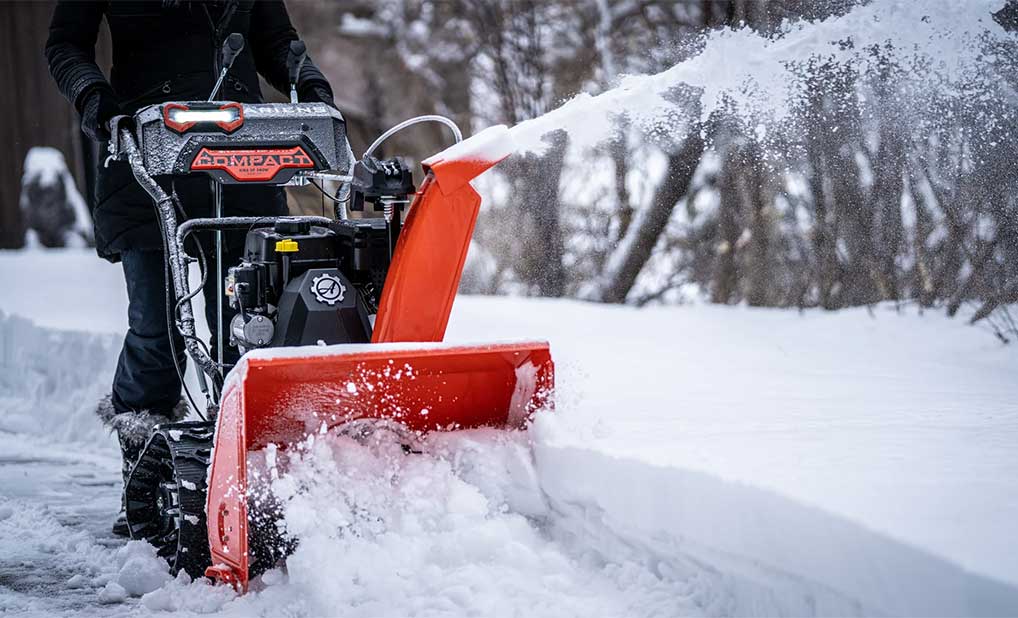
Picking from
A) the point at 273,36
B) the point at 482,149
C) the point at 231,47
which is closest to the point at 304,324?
the point at 482,149

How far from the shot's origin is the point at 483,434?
9.39 ft

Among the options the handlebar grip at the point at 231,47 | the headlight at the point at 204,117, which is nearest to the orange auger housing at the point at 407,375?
the headlight at the point at 204,117

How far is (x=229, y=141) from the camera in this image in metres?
2.97

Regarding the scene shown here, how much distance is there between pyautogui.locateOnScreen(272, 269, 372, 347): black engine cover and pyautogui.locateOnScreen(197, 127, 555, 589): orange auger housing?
8 cm

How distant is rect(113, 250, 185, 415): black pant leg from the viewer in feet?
11.3

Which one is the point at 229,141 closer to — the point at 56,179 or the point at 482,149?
the point at 482,149

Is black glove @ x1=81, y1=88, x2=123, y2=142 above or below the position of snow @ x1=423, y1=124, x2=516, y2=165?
above

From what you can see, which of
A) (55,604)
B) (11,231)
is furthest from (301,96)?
(11,231)

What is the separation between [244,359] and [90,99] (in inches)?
46.8

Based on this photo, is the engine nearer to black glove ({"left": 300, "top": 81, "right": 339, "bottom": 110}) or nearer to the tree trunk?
black glove ({"left": 300, "top": 81, "right": 339, "bottom": 110})

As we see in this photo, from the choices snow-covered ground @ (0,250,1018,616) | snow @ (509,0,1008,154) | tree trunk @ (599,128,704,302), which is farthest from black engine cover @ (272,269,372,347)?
tree trunk @ (599,128,704,302)

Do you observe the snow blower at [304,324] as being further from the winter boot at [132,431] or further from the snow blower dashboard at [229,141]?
the winter boot at [132,431]

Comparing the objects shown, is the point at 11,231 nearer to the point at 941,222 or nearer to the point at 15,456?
the point at 15,456

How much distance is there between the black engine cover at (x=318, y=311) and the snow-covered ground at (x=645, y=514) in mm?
272
